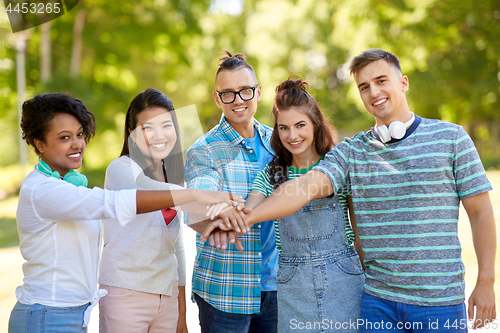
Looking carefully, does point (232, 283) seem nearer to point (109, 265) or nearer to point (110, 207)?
point (109, 265)

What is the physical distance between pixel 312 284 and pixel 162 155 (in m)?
1.18

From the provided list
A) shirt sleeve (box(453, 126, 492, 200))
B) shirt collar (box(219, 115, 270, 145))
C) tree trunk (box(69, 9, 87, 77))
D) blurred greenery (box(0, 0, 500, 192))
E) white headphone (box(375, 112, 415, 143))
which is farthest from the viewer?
tree trunk (box(69, 9, 87, 77))

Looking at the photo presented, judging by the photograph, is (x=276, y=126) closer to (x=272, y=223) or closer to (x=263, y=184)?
(x=263, y=184)

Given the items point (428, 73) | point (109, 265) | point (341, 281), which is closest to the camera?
point (341, 281)

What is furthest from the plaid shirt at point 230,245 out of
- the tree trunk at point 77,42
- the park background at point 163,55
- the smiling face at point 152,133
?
the tree trunk at point 77,42

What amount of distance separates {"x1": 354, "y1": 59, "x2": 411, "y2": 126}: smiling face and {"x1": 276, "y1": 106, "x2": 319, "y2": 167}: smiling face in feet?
1.21

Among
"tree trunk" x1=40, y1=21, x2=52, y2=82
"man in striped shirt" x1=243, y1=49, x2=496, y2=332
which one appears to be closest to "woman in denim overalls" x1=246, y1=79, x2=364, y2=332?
"man in striped shirt" x1=243, y1=49, x2=496, y2=332

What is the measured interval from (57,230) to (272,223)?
1.31 meters

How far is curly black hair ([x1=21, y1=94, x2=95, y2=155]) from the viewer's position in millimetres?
2393

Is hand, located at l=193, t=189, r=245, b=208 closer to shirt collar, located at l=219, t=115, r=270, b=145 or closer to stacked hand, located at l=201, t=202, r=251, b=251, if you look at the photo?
stacked hand, located at l=201, t=202, r=251, b=251

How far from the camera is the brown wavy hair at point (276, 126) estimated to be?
8.71ft

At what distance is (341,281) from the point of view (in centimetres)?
238

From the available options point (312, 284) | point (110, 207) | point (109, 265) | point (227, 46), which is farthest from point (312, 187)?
point (227, 46)

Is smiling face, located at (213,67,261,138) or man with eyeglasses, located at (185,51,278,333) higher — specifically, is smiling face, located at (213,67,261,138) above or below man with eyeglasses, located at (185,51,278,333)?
above
